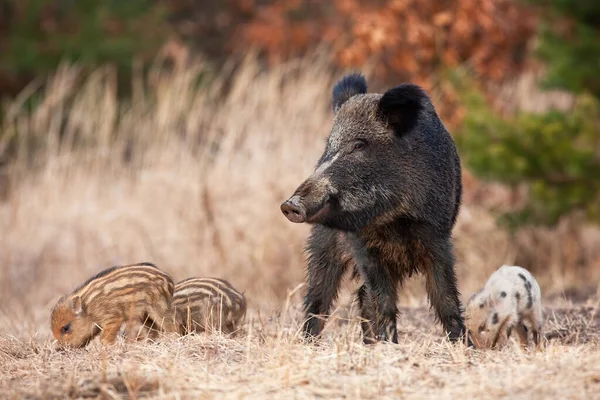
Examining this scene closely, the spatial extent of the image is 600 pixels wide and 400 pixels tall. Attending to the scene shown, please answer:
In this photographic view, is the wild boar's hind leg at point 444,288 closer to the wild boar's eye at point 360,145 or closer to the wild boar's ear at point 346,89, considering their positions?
the wild boar's eye at point 360,145

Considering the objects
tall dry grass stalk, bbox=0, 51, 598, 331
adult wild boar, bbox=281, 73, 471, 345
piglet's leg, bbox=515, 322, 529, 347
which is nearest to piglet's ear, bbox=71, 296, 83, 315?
adult wild boar, bbox=281, 73, 471, 345

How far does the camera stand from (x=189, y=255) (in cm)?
953

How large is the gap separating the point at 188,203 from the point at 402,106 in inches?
190

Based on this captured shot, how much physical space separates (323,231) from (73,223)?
16.6ft

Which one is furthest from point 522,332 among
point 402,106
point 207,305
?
point 207,305

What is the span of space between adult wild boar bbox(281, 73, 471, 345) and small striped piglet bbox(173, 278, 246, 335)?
89 cm

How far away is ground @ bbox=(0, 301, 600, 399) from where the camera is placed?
4012mm

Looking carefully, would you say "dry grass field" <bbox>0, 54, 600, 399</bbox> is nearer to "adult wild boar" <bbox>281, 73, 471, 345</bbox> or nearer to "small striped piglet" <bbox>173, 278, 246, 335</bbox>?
"small striped piglet" <bbox>173, 278, 246, 335</bbox>

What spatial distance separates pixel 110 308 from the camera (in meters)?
5.64

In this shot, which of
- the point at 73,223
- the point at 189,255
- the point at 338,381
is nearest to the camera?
the point at 338,381

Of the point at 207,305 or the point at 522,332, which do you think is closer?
the point at 522,332

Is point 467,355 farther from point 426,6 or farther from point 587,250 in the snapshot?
point 426,6

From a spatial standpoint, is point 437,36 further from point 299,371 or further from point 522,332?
point 299,371

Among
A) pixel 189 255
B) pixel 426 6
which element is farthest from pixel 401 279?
pixel 426 6
